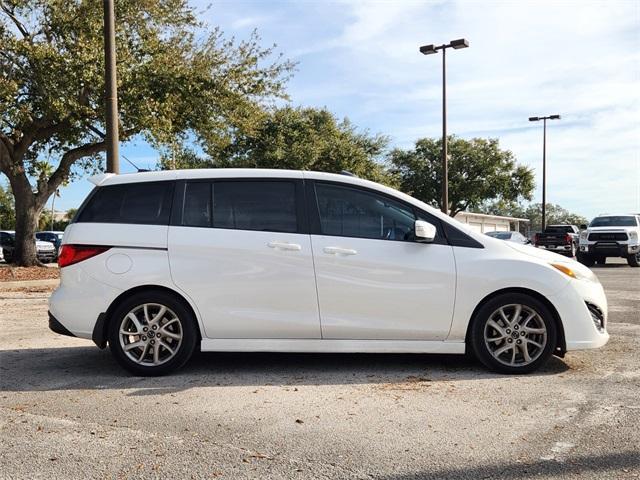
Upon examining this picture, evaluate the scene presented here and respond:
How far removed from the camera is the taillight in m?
5.44

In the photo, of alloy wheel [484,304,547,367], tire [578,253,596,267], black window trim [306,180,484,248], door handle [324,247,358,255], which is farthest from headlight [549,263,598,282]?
tire [578,253,596,267]

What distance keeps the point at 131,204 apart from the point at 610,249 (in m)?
19.7

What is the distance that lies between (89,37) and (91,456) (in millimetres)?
15337

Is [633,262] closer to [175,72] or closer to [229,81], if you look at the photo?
[229,81]

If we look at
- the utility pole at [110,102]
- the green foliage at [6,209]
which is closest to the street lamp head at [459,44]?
the utility pole at [110,102]

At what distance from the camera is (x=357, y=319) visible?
5332 mm

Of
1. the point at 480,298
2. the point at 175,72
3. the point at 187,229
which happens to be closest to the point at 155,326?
the point at 187,229

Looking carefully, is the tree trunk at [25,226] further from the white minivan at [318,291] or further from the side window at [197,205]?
the side window at [197,205]

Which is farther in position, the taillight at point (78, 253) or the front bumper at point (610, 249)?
the front bumper at point (610, 249)

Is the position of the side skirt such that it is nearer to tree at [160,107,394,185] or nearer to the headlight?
the headlight

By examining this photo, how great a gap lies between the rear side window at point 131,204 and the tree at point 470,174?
137ft

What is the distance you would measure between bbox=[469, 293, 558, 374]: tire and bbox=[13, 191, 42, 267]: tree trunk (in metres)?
18.4

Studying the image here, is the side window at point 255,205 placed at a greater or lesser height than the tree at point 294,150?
lesser

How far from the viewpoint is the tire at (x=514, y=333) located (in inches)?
210
